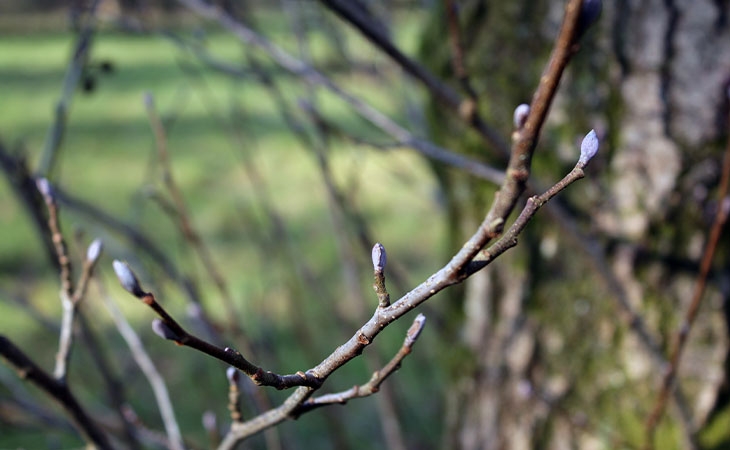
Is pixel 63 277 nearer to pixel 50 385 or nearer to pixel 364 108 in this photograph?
pixel 50 385

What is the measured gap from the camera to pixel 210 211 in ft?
13.1

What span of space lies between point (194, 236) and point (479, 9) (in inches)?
27.9

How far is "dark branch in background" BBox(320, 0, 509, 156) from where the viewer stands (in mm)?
757

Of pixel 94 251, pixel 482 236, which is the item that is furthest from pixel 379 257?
pixel 94 251

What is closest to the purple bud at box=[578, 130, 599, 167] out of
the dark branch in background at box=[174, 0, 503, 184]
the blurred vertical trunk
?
the dark branch in background at box=[174, 0, 503, 184]

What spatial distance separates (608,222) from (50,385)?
37.8 inches

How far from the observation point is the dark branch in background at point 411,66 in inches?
29.8

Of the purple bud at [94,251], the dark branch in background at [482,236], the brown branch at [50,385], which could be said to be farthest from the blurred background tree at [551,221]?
the dark branch in background at [482,236]

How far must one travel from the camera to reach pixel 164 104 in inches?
228

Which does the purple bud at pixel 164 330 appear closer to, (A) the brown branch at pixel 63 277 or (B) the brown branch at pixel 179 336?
(B) the brown branch at pixel 179 336

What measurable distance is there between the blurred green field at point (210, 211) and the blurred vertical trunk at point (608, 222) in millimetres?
400

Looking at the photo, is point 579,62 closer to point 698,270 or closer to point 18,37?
point 698,270

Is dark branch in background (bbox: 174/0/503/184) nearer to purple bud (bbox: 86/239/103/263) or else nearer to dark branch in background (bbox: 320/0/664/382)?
dark branch in background (bbox: 320/0/664/382)

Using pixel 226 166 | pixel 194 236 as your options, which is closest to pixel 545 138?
pixel 194 236
